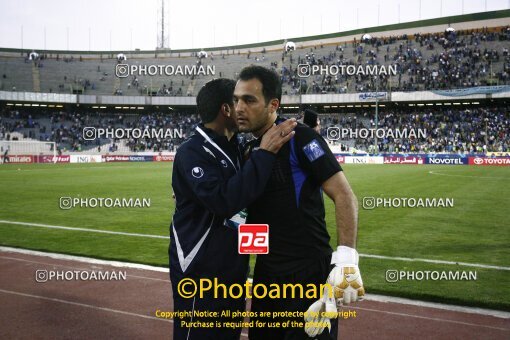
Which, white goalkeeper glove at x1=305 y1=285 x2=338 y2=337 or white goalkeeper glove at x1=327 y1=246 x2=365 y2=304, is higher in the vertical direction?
white goalkeeper glove at x1=327 y1=246 x2=365 y2=304

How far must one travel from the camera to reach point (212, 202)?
2758mm

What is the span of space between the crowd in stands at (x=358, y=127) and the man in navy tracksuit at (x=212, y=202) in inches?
1832

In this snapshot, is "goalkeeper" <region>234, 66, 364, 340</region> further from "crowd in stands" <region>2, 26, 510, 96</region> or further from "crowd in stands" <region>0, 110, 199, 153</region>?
"crowd in stands" <region>2, 26, 510, 96</region>

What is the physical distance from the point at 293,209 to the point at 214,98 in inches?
35.9

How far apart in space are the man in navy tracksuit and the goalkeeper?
0.50 ft

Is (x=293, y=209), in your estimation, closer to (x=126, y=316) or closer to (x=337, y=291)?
(x=337, y=291)

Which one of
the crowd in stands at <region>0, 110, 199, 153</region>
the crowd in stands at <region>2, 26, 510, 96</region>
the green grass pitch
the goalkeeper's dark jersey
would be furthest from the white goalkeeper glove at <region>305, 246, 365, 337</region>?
the crowd in stands at <region>2, 26, 510, 96</region>

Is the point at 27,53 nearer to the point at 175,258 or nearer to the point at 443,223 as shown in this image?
the point at 443,223

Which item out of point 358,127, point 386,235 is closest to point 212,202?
point 386,235

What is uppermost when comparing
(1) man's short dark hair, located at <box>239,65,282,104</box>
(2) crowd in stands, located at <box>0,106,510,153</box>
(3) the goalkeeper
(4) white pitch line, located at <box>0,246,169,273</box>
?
(2) crowd in stands, located at <box>0,106,510,153</box>

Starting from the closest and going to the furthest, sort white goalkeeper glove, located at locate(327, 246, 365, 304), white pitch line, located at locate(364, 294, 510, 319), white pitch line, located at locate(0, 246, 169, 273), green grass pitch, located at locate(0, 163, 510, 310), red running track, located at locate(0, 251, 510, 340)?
1. white goalkeeper glove, located at locate(327, 246, 365, 304)
2. red running track, located at locate(0, 251, 510, 340)
3. white pitch line, located at locate(364, 294, 510, 319)
4. green grass pitch, located at locate(0, 163, 510, 310)
5. white pitch line, located at locate(0, 246, 169, 273)

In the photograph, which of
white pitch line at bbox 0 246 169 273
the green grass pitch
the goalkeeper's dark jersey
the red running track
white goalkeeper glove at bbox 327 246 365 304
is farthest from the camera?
white pitch line at bbox 0 246 169 273

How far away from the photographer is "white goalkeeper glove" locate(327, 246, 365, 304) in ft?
8.85

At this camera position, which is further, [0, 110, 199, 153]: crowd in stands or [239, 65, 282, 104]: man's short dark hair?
[0, 110, 199, 153]: crowd in stands
